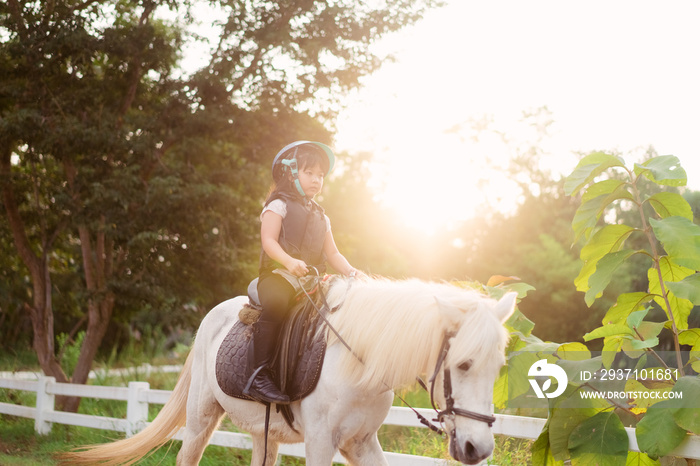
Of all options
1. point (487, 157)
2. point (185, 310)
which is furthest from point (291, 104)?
point (487, 157)

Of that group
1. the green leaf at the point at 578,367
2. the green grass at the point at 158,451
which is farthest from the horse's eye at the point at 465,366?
the green grass at the point at 158,451

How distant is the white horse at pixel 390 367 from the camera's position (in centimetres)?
286

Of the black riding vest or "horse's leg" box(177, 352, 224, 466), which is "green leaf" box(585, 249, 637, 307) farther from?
"horse's leg" box(177, 352, 224, 466)

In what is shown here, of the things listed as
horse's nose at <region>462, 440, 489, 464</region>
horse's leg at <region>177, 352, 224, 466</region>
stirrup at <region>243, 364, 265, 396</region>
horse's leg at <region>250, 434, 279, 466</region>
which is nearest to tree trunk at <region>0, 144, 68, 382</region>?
horse's leg at <region>177, 352, 224, 466</region>

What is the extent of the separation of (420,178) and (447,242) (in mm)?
3056

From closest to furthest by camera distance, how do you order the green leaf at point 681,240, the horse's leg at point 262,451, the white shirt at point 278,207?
1. the green leaf at point 681,240
2. the white shirt at point 278,207
3. the horse's leg at point 262,451

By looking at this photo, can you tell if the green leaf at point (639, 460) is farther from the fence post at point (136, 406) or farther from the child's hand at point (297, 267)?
the fence post at point (136, 406)

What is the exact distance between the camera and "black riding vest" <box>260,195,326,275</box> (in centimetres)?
387

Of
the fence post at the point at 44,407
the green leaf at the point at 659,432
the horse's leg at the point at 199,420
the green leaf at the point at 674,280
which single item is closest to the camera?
the green leaf at the point at 659,432

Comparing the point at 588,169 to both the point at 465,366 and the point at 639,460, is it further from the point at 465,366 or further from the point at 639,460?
the point at 639,460

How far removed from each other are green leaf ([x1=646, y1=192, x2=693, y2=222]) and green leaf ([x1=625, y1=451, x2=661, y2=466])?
4.16 feet

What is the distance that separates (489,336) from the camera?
2.87 metres

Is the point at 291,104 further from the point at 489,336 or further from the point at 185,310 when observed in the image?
the point at 489,336

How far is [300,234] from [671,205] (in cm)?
206
